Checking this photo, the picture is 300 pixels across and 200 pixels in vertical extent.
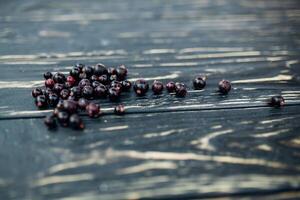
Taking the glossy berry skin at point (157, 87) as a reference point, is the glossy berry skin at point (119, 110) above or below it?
below

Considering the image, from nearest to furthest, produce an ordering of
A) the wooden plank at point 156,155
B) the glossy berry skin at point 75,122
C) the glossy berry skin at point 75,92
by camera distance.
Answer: the wooden plank at point 156,155 < the glossy berry skin at point 75,122 < the glossy berry skin at point 75,92

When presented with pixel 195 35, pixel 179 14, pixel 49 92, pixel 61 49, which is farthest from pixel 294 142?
pixel 179 14

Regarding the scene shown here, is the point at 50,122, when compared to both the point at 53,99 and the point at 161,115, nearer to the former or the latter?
the point at 53,99

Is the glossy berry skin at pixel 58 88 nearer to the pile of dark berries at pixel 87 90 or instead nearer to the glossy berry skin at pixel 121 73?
the pile of dark berries at pixel 87 90

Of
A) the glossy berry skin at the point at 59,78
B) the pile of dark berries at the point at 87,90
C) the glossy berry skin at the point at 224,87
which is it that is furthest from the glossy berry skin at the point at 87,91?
the glossy berry skin at the point at 224,87

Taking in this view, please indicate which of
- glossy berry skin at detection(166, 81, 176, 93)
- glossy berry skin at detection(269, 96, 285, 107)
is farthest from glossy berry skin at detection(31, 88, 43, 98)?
glossy berry skin at detection(269, 96, 285, 107)

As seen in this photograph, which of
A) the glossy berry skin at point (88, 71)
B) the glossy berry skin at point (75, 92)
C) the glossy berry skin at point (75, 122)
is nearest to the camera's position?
the glossy berry skin at point (75, 122)

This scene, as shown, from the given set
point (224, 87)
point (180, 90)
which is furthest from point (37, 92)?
point (224, 87)
